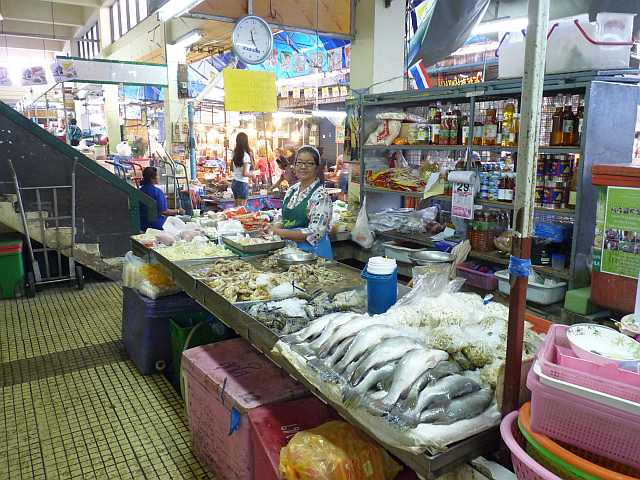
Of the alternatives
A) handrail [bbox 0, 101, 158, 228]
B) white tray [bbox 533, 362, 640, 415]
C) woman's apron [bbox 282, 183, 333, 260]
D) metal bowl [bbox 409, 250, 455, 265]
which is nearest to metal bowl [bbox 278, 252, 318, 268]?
woman's apron [bbox 282, 183, 333, 260]

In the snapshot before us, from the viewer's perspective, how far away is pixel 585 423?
125 centimetres

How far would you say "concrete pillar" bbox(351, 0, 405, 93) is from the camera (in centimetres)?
605

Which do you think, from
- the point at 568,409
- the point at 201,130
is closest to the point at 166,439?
the point at 568,409

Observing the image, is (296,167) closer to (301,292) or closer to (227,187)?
(301,292)

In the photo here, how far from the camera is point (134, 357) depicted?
4547mm

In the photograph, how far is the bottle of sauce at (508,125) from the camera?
13.3 feet

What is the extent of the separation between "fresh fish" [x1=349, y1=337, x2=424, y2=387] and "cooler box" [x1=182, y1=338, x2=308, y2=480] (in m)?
0.83

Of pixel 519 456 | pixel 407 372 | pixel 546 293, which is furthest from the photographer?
pixel 546 293

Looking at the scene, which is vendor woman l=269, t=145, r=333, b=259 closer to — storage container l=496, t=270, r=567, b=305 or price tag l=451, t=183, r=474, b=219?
price tag l=451, t=183, r=474, b=219

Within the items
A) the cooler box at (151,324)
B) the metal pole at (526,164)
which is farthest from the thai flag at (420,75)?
the metal pole at (526,164)

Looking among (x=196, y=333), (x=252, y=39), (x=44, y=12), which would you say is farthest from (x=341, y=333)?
(x=44, y=12)

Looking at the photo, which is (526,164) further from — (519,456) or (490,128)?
(490,128)

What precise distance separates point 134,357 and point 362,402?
3.42 meters

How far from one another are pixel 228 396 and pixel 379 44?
4.91 m
